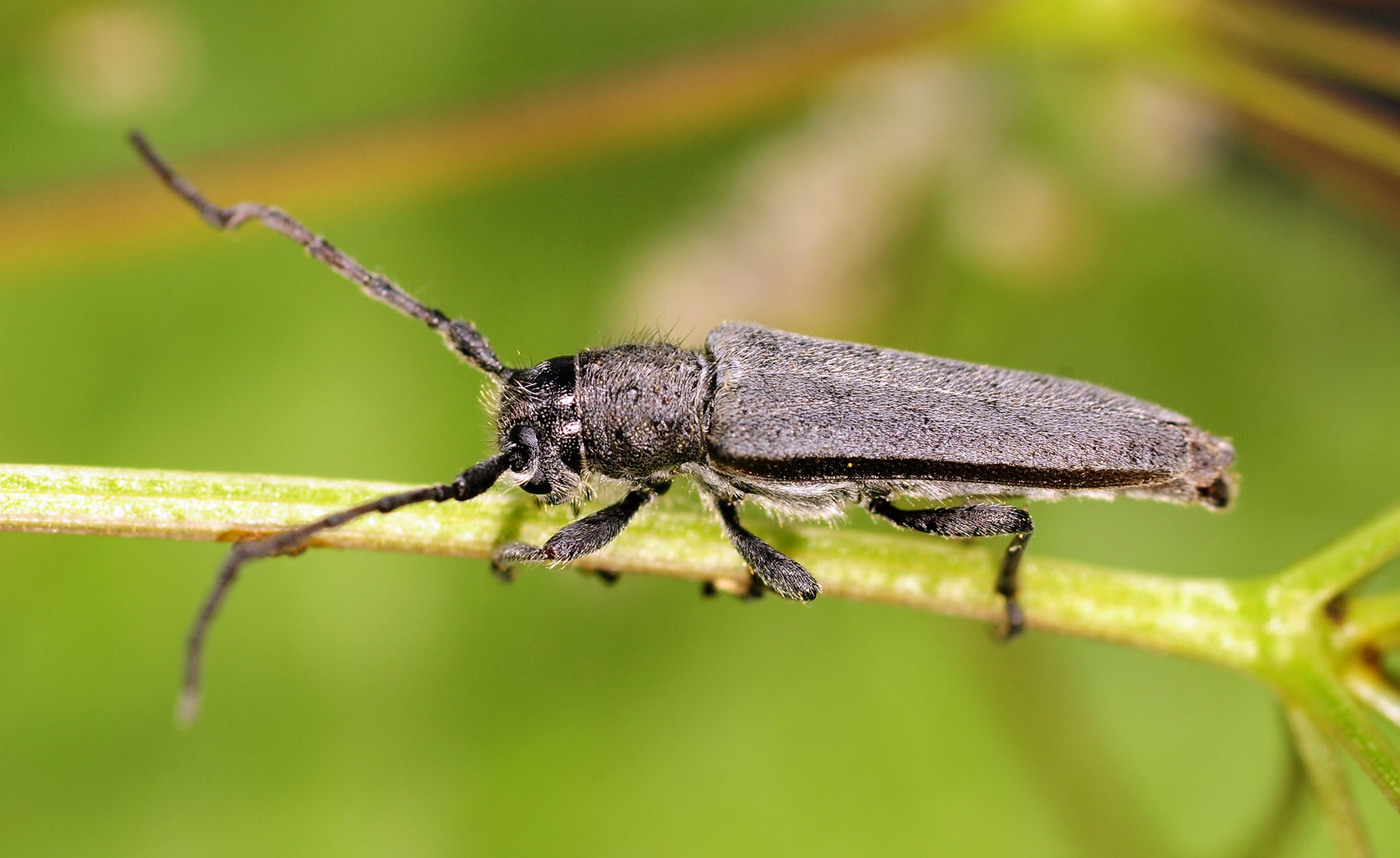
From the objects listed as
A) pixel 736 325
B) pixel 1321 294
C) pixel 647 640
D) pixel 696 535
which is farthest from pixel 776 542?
pixel 1321 294

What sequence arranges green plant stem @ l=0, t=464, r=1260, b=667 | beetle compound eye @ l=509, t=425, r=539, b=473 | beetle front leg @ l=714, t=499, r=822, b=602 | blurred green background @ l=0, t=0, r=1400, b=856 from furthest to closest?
blurred green background @ l=0, t=0, r=1400, b=856
beetle compound eye @ l=509, t=425, r=539, b=473
beetle front leg @ l=714, t=499, r=822, b=602
green plant stem @ l=0, t=464, r=1260, b=667

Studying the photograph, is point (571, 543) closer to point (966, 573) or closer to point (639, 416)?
point (639, 416)

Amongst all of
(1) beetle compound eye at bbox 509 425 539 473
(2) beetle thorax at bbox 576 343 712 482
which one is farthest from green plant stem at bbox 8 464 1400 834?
(2) beetle thorax at bbox 576 343 712 482

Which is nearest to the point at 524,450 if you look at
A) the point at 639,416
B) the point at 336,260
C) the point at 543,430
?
the point at 543,430

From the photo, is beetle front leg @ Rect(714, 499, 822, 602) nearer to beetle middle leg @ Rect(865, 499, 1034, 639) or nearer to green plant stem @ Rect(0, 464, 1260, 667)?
green plant stem @ Rect(0, 464, 1260, 667)

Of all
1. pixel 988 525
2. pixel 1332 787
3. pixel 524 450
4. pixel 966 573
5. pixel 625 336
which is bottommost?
pixel 1332 787

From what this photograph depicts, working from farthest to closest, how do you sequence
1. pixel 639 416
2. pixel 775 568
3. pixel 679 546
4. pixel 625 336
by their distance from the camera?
pixel 625 336 < pixel 639 416 < pixel 775 568 < pixel 679 546

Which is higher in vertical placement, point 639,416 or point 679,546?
point 639,416
